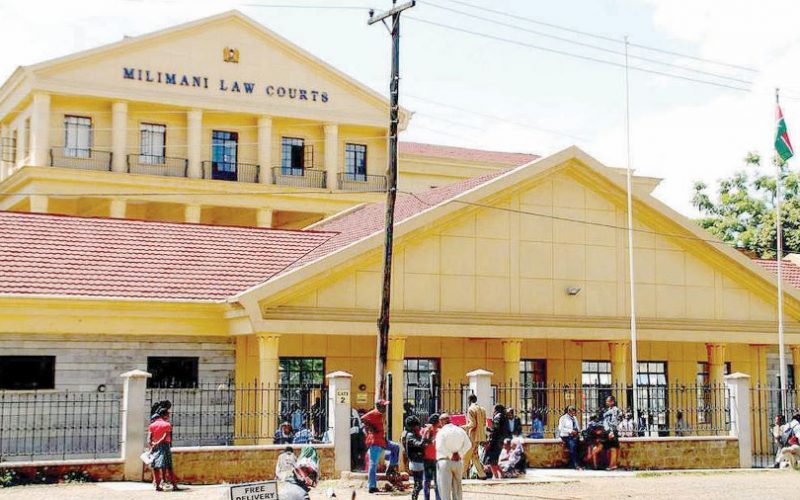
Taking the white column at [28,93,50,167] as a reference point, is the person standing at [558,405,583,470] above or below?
below

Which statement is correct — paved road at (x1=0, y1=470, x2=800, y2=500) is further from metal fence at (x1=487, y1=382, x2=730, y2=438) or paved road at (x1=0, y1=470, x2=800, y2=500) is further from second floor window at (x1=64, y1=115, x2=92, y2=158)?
second floor window at (x1=64, y1=115, x2=92, y2=158)

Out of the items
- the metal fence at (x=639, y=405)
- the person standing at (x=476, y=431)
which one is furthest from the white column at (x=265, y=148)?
the person standing at (x=476, y=431)

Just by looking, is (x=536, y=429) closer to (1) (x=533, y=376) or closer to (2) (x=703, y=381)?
(1) (x=533, y=376)

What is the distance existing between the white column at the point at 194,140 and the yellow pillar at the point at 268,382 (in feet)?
79.5

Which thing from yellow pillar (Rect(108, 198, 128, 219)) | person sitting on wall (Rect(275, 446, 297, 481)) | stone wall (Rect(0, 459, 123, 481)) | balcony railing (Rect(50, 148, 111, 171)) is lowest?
stone wall (Rect(0, 459, 123, 481))

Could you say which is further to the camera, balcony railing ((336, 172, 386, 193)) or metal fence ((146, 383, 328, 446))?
balcony railing ((336, 172, 386, 193))

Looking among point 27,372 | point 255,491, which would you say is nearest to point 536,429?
point 27,372

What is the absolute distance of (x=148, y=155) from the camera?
156 ft

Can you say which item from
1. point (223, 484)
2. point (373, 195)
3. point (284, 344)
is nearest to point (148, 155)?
point (373, 195)

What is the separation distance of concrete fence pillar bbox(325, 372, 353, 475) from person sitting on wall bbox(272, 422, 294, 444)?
0.89 metres

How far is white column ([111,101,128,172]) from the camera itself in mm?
45844

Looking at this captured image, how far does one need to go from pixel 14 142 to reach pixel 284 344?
26.8 m

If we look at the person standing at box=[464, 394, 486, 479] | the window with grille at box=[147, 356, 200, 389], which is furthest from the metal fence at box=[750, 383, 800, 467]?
the window with grille at box=[147, 356, 200, 389]

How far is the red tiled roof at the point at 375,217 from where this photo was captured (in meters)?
28.1
